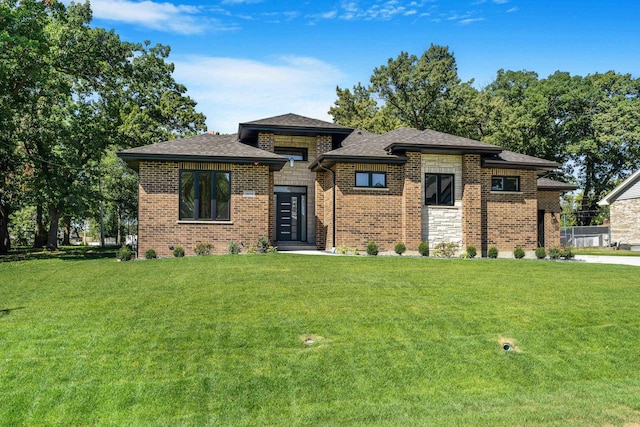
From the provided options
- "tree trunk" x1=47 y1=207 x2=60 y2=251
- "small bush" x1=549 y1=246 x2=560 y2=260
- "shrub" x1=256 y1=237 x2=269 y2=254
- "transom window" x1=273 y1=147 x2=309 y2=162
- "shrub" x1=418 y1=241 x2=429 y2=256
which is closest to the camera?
"shrub" x1=256 y1=237 x2=269 y2=254

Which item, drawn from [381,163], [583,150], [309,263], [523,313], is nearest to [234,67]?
[381,163]

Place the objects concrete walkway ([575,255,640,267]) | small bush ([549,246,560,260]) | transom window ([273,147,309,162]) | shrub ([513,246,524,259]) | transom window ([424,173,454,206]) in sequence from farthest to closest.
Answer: transom window ([273,147,309,162]) → transom window ([424,173,454,206]) → small bush ([549,246,560,260]) → shrub ([513,246,524,259]) → concrete walkway ([575,255,640,267])

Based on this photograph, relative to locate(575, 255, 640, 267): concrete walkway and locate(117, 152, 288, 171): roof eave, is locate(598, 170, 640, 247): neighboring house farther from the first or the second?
locate(117, 152, 288, 171): roof eave

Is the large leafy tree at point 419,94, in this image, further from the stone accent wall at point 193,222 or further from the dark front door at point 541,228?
the stone accent wall at point 193,222

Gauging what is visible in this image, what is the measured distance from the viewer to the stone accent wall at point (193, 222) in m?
17.8

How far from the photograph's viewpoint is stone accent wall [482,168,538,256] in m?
20.7

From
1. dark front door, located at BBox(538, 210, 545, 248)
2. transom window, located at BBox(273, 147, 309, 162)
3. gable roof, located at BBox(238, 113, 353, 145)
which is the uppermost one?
gable roof, located at BBox(238, 113, 353, 145)

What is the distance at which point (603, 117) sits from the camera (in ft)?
135

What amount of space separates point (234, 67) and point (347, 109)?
2918 cm

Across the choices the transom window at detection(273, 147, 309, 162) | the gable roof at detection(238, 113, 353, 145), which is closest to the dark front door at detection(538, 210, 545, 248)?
the gable roof at detection(238, 113, 353, 145)

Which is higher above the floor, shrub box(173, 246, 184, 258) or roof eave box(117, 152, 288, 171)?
roof eave box(117, 152, 288, 171)

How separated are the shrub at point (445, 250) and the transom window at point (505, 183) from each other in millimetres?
4047

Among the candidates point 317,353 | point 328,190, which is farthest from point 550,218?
point 317,353

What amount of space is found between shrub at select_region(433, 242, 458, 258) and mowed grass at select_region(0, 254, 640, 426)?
7.81 m
